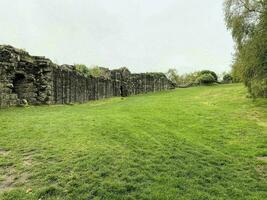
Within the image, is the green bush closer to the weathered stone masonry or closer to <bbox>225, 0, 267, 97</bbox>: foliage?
the weathered stone masonry

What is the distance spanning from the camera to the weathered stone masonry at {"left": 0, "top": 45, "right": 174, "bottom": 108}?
1836 centimetres

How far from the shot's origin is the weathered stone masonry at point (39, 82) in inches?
723

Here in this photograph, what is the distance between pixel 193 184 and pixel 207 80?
120 ft

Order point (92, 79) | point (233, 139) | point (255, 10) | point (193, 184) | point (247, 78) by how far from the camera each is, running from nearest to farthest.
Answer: point (193, 184) < point (233, 139) < point (255, 10) < point (247, 78) < point (92, 79)

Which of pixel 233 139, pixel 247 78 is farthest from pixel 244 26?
pixel 233 139

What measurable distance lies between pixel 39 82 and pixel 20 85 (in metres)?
1.23

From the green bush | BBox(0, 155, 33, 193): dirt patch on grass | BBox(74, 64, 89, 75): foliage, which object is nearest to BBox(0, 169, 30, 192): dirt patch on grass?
BBox(0, 155, 33, 193): dirt patch on grass

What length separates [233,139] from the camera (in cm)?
1295

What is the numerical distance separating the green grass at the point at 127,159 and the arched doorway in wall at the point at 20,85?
500 cm

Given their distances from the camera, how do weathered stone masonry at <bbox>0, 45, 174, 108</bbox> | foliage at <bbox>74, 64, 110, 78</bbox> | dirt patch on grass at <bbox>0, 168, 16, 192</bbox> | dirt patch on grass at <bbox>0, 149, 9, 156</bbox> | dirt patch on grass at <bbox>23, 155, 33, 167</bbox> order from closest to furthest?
dirt patch on grass at <bbox>0, 168, 16, 192</bbox>
dirt patch on grass at <bbox>23, 155, 33, 167</bbox>
dirt patch on grass at <bbox>0, 149, 9, 156</bbox>
weathered stone masonry at <bbox>0, 45, 174, 108</bbox>
foliage at <bbox>74, 64, 110, 78</bbox>

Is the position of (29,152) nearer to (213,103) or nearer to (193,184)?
(193,184)

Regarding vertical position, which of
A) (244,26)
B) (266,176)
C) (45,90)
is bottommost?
(266,176)

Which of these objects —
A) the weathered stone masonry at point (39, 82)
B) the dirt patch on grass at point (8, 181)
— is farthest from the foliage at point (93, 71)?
the dirt patch on grass at point (8, 181)

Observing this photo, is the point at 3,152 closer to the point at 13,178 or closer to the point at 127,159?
the point at 13,178
